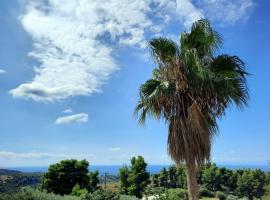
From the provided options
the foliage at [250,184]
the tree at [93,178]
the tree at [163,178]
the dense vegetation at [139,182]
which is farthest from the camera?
the tree at [163,178]

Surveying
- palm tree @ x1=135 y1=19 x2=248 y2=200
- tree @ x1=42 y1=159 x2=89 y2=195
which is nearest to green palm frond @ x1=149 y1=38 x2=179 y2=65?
palm tree @ x1=135 y1=19 x2=248 y2=200

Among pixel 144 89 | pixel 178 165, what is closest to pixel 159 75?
pixel 144 89

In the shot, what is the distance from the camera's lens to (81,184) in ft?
171

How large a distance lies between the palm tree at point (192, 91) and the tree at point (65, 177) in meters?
40.0

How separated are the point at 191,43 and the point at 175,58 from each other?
83 cm

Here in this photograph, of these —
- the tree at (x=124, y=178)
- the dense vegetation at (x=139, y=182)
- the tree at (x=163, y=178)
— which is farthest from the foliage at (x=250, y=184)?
the tree at (x=124, y=178)

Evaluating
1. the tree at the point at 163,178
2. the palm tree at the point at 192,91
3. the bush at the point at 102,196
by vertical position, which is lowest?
the bush at the point at 102,196

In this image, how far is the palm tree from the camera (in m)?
12.5

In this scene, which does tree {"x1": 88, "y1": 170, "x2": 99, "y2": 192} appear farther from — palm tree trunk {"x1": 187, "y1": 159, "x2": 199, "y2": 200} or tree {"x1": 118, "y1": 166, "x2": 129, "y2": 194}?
palm tree trunk {"x1": 187, "y1": 159, "x2": 199, "y2": 200}

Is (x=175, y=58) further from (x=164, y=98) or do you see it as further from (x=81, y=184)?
(x=81, y=184)

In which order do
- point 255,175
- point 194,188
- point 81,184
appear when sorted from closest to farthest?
point 194,188
point 81,184
point 255,175

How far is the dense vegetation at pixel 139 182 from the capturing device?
33.9 m

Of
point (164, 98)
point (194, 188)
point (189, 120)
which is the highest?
point (164, 98)

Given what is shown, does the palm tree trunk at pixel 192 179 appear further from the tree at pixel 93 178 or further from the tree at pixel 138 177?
the tree at pixel 93 178
